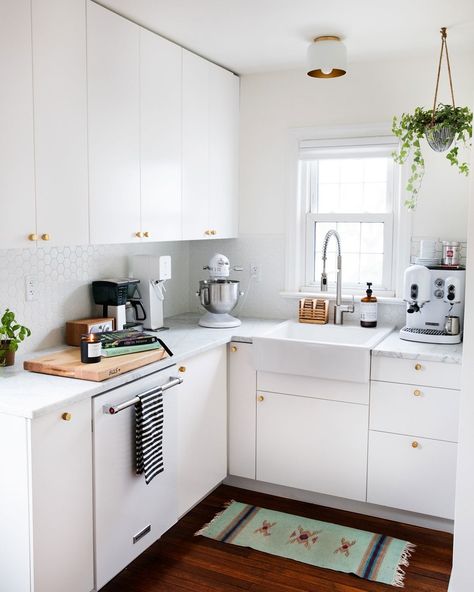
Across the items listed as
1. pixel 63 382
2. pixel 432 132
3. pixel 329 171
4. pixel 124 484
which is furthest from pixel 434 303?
pixel 63 382

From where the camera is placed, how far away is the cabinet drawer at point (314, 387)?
3.24 meters

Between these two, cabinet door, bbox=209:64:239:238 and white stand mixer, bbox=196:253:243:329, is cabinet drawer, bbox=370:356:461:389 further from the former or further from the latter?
cabinet door, bbox=209:64:239:238

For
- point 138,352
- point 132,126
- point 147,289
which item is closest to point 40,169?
point 132,126

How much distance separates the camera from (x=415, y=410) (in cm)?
312

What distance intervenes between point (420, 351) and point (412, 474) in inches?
24.0

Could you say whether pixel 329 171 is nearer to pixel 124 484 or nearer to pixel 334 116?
pixel 334 116

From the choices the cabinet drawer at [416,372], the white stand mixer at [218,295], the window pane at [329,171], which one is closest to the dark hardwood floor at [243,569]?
the cabinet drawer at [416,372]

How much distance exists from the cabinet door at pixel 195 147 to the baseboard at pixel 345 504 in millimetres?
1437

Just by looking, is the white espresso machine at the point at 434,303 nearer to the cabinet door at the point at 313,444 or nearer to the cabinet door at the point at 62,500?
the cabinet door at the point at 313,444

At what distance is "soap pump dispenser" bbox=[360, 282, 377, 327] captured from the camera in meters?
3.69

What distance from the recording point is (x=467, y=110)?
10.4ft

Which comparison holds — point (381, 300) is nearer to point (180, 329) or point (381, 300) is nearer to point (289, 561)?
point (180, 329)

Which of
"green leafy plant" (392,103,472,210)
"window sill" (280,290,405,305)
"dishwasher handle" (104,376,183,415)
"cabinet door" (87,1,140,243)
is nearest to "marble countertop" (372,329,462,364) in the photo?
"window sill" (280,290,405,305)

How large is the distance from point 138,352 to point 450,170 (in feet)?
6.53
